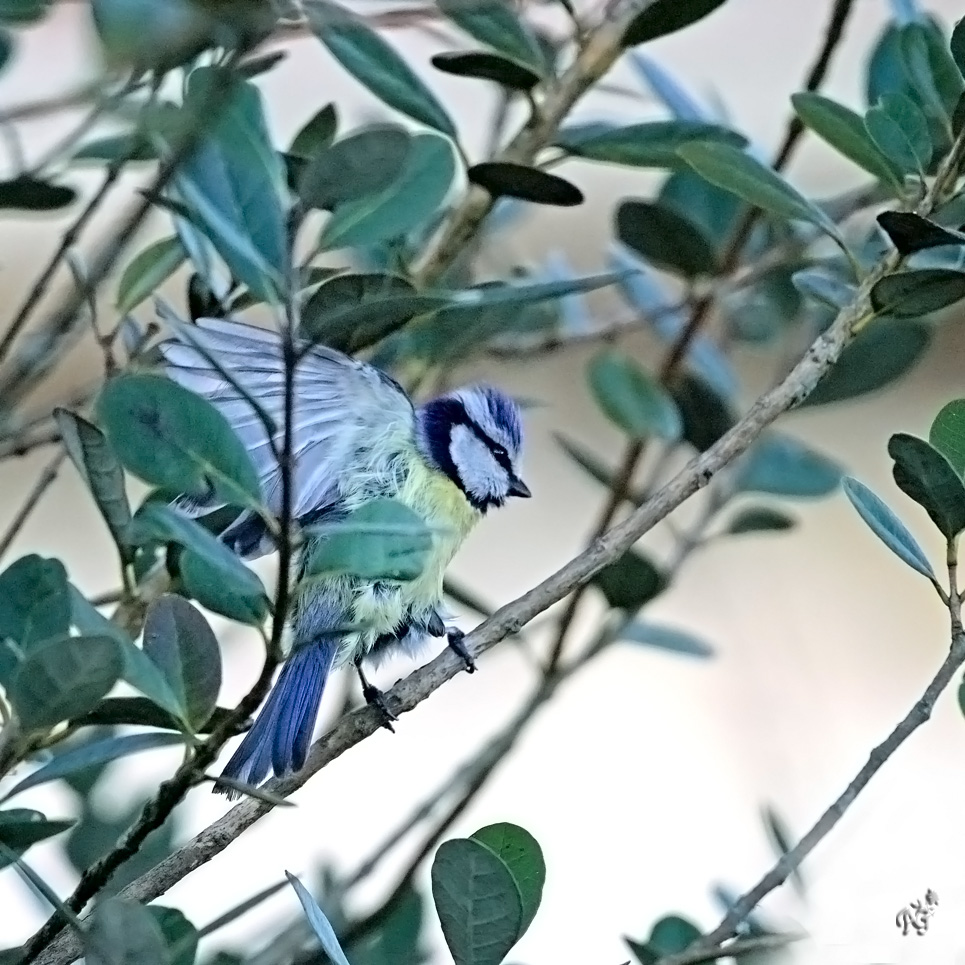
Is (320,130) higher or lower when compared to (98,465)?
higher

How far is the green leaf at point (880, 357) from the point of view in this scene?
74 cm

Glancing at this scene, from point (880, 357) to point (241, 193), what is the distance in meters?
0.47

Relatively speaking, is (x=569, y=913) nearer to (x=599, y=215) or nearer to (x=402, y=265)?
(x=402, y=265)

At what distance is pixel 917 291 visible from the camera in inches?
18.5

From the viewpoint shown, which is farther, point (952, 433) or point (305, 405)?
point (305, 405)

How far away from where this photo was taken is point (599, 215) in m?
1.83

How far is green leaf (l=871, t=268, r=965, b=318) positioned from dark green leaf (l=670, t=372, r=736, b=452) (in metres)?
0.28

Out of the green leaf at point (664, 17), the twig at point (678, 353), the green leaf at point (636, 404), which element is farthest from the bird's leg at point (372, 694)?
the green leaf at point (664, 17)

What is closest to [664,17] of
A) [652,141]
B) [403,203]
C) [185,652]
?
[652,141]

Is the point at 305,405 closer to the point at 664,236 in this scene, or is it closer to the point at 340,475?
the point at 340,475

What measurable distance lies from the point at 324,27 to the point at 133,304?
17 cm

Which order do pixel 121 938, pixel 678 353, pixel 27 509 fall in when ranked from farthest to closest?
pixel 678 353, pixel 27 509, pixel 121 938

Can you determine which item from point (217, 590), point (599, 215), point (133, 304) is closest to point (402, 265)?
point (133, 304)

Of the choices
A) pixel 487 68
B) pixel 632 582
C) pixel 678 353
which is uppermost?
pixel 487 68
